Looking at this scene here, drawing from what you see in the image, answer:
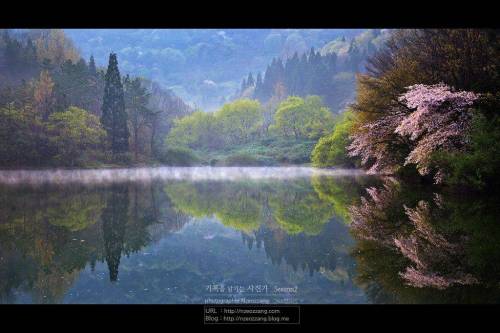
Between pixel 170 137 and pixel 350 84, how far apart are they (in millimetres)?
57127

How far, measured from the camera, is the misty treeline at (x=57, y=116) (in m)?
46.9

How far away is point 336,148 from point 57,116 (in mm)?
34180

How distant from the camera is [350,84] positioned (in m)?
113

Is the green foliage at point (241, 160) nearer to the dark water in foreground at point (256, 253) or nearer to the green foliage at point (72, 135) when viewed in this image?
the green foliage at point (72, 135)

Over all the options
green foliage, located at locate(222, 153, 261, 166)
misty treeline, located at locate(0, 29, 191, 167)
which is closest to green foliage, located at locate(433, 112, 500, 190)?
misty treeline, located at locate(0, 29, 191, 167)

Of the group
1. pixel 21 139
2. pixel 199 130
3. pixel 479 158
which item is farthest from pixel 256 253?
pixel 199 130

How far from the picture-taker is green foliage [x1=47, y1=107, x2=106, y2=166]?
49.2 metres

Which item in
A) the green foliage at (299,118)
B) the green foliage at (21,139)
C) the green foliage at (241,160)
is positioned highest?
the green foliage at (21,139)

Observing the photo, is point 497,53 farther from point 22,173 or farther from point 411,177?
point 22,173

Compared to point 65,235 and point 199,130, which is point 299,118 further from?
point 65,235

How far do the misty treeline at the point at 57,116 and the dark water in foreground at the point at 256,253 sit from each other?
34812 mm

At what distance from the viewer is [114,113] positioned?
56156mm

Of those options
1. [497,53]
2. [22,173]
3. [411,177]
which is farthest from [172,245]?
[22,173]

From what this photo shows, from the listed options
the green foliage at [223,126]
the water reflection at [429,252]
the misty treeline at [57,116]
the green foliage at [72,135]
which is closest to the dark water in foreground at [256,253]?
the water reflection at [429,252]
